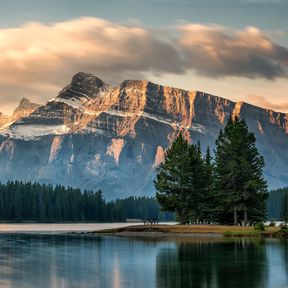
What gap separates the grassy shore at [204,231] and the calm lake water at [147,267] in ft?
80.9

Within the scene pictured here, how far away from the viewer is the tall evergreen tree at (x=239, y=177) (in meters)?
126

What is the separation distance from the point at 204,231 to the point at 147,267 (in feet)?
186

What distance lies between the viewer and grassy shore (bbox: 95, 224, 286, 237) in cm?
10925

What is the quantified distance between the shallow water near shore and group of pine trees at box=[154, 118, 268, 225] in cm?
4428

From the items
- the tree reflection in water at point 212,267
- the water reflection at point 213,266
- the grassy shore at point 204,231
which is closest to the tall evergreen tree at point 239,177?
the grassy shore at point 204,231

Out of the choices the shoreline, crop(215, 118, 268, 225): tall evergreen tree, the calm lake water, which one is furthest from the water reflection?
crop(215, 118, 268, 225): tall evergreen tree

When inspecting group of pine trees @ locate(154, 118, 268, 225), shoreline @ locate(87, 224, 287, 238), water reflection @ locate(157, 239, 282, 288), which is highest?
group of pine trees @ locate(154, 118, 268, 225)

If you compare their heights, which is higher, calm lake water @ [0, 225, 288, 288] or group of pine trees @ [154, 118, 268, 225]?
group of pine trees @ [154, 118, 268, 225]

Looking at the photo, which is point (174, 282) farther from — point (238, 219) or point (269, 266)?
point (238, 219)

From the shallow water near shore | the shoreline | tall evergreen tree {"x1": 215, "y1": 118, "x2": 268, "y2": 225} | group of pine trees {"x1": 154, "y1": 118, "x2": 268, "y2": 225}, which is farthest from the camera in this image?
group of pine trees {"x1": 154, "y1": 118, "x2": 268, "y2": 225}

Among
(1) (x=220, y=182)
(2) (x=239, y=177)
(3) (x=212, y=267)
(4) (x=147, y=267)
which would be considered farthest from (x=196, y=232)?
(3) (x=212, y=267)

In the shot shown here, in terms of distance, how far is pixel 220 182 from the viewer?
130125 mm

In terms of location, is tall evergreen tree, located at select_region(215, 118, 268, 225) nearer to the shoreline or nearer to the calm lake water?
the shoreline

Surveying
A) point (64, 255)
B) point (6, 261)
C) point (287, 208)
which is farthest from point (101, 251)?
point (287, 208)
